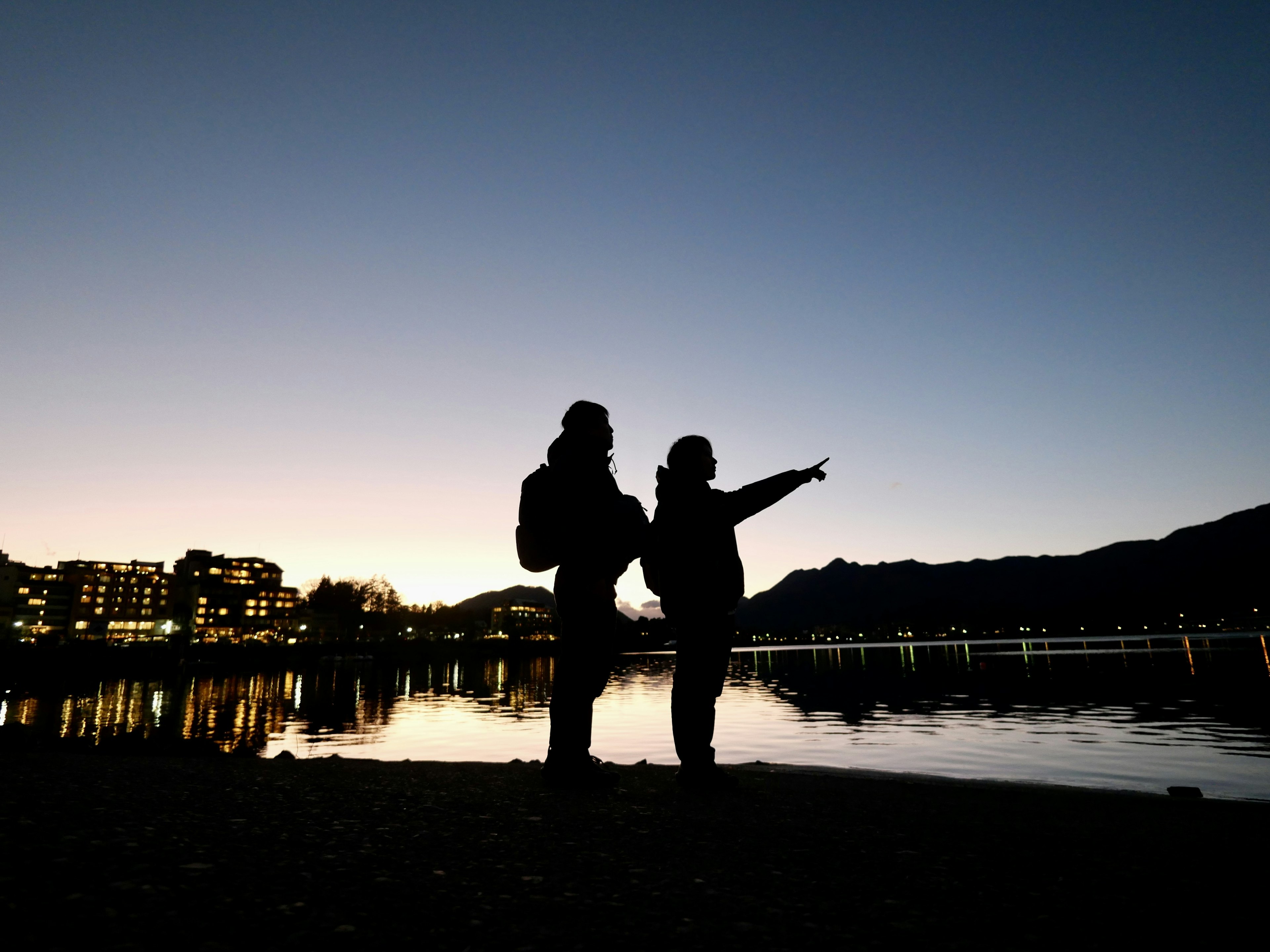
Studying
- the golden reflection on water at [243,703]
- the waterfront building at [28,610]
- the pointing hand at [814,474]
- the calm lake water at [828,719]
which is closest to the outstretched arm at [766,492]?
the pointing hand at [814,474]

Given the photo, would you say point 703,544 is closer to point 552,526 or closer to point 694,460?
point 694,460

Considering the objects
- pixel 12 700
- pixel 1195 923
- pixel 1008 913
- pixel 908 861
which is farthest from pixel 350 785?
pixel 12 700

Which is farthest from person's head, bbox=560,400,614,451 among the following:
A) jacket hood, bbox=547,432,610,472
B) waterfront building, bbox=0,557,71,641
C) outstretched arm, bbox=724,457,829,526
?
waterfront building, bbox=0,557,71,641

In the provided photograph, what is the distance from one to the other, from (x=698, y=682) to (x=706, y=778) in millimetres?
845

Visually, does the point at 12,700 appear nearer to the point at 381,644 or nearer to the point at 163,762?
the point at 163,762

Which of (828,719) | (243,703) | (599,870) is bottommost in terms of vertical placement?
(828,719)

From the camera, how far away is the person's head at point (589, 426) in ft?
23.3

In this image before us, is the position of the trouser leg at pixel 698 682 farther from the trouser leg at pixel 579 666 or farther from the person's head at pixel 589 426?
the person's head at pixel 589 426

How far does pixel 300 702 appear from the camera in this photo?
147ft

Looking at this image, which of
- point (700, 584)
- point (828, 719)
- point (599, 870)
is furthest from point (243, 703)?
point (599, 870)

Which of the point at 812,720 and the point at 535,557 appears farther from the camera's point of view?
the point at 812,720

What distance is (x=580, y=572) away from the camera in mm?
6754

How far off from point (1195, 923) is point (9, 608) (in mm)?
219349

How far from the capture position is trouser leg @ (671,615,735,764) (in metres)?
6.90
